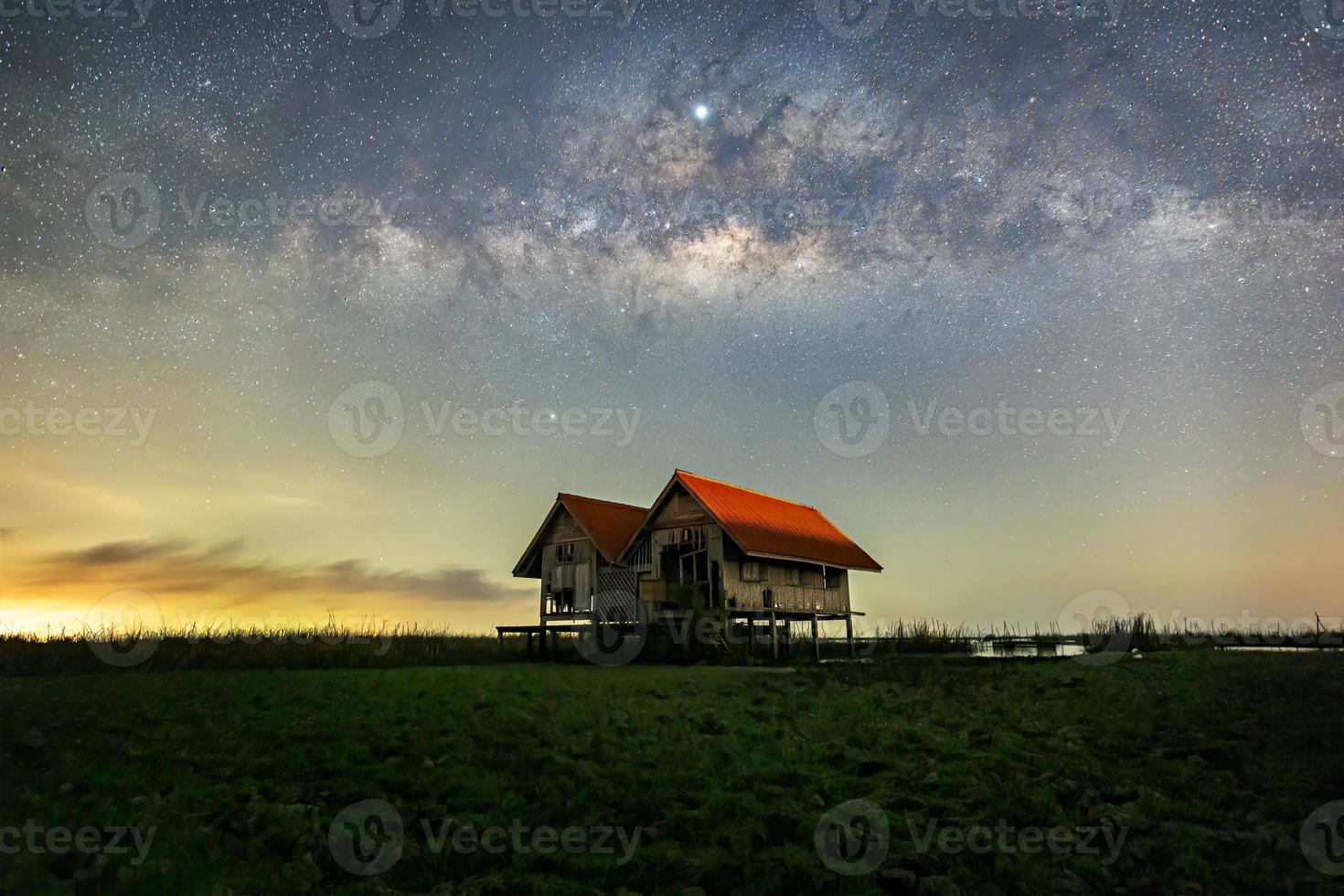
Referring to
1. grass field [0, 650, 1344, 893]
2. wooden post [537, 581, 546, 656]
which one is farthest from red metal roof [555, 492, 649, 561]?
grass field [0, 650, 1344, 893]

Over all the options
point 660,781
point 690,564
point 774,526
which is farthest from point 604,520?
point 660,781

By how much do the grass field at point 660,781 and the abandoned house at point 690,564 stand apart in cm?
1677

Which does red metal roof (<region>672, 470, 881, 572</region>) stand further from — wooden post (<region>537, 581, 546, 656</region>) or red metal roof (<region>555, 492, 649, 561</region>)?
wooden post (<region>537, 581, 546, 656</region>)

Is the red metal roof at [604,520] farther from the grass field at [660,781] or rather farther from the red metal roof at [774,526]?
the grass field at [660,781]

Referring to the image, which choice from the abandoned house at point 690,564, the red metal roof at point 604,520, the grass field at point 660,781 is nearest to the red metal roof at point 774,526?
the abandoned house at point 690,564

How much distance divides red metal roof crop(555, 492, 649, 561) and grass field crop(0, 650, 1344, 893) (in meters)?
20.2

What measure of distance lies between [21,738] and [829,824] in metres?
10.1

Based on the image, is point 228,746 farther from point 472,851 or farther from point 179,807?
point 472,851

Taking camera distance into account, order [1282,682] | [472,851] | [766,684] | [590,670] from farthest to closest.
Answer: [590,670]
[766,684]
[1282,682]
[472,851]

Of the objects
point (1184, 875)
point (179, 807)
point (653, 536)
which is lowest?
point (1184, 875)

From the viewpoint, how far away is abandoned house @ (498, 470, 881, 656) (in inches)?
1341

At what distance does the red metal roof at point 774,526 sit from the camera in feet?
113

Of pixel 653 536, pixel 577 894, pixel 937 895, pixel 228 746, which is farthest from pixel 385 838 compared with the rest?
pixel 653 536

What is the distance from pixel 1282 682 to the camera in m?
16.9
